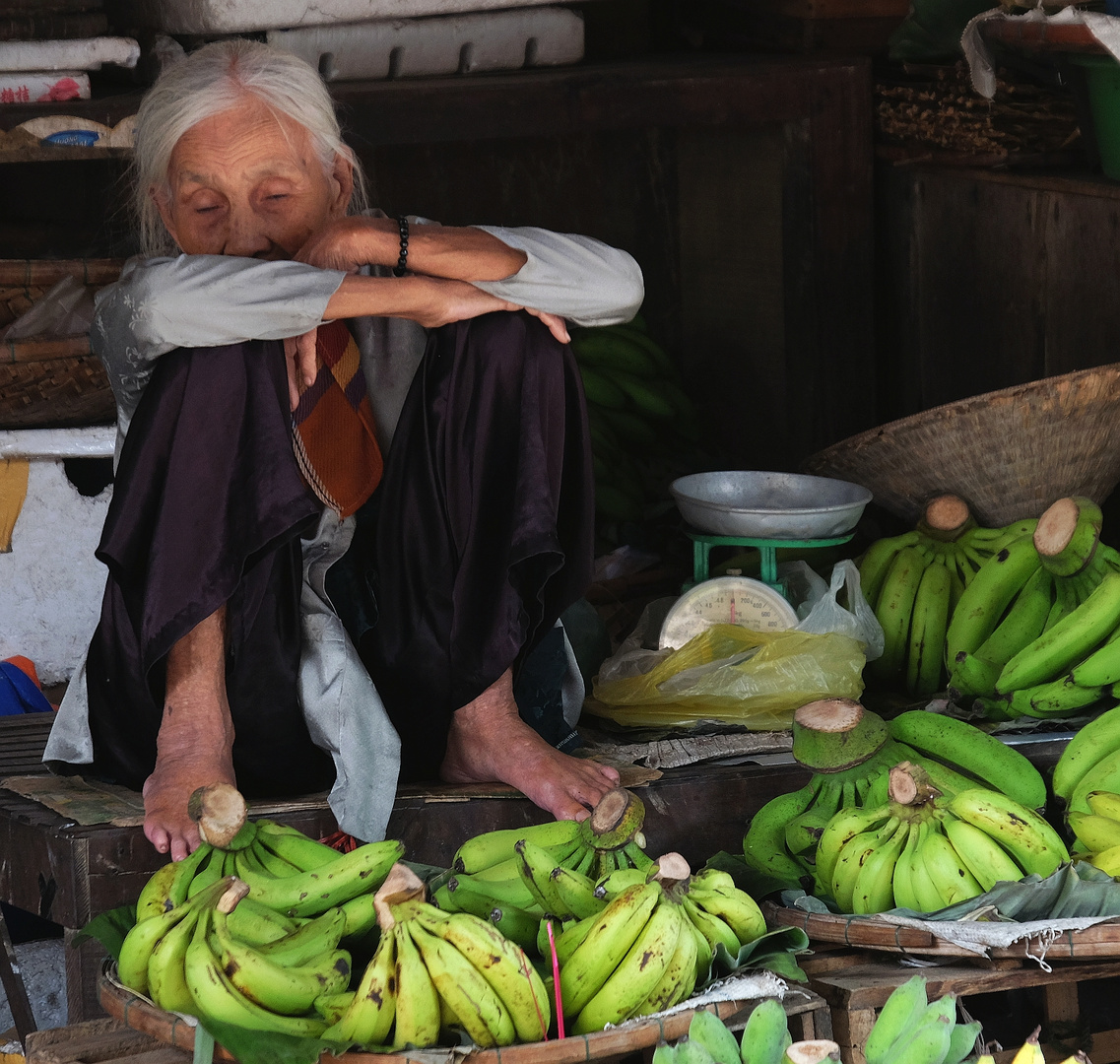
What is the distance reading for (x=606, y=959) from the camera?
5.41ft

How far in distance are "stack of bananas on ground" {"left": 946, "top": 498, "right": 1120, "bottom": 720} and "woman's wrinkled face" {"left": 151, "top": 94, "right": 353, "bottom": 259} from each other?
1292 millimetres

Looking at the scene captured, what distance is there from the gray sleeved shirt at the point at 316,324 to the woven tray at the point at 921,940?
0.63 metres

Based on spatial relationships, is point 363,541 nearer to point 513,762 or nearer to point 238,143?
point 513,762

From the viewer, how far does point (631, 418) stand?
163 inches

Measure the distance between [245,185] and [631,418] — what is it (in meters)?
2.03

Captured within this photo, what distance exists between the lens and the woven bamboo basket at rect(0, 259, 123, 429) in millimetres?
3344

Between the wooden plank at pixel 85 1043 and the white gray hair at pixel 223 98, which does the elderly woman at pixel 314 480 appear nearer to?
the white gray hair at pixel 223 98

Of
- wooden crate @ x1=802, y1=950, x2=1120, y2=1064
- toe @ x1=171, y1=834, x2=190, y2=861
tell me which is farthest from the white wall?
wooden crate @ x1=802, y1=950, x2=1120, y2=1064

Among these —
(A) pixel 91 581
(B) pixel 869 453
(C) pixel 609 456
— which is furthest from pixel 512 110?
(A) pixel 91 581

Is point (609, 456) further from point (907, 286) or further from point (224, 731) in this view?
point (224, 731)

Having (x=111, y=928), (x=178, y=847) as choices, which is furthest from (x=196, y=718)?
(x=111, y=928)

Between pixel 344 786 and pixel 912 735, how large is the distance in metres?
0.81

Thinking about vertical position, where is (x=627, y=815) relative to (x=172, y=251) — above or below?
below

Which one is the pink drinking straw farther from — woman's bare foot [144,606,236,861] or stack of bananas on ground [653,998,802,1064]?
woman's bare foot [144,606,236,861]
